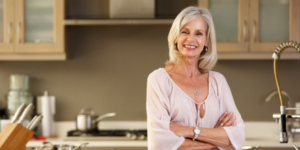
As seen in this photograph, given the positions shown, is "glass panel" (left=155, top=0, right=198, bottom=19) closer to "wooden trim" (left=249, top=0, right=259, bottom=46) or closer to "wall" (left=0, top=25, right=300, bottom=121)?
"wall" (left=0, top=25, right=300, bottom=121)

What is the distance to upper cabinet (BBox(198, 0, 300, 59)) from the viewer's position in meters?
3.07

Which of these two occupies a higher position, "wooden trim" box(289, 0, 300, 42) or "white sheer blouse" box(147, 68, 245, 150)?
"wooden trim" box(289, 0, 300, 42)

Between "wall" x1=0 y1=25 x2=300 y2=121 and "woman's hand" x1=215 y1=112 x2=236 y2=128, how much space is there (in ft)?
5.46


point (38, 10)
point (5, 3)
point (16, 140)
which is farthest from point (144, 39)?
point (16, 140)

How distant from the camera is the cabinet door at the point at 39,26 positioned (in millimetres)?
3131

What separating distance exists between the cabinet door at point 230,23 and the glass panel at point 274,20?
0.14m

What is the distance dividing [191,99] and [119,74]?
1.80 m

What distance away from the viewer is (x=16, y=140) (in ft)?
5.52

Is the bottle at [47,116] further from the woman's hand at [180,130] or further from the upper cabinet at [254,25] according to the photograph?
the woman's hand at [180,130]

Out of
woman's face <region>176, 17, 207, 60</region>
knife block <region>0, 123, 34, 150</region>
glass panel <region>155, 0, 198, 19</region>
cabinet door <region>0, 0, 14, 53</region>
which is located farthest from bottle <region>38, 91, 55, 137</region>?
woman's face <region>176, 17, 207, 60</region>

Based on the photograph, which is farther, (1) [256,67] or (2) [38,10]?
(1) [256,67]

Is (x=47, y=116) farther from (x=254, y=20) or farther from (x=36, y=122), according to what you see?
(x=254, y=20)

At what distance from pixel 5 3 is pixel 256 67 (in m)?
2.40

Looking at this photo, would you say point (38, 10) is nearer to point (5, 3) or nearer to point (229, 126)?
point (5, 3)
